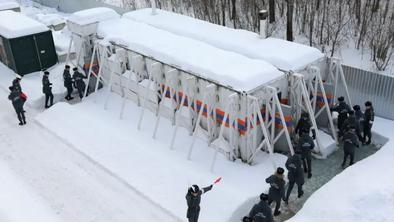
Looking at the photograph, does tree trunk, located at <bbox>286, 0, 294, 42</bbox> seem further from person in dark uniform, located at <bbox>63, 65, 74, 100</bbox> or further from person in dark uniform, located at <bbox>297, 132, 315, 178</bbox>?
person in dark uniform, located at <bbox>63, 65, 74, 100</bbox>

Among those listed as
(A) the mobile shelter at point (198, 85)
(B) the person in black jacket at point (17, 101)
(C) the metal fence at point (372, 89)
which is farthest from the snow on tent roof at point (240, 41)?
(B) the person in black jacket at point (17, 101)

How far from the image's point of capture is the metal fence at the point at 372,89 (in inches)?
441

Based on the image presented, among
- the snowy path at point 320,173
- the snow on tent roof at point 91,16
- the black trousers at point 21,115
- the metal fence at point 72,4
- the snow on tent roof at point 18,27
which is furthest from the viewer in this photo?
the metal fence at point 72,4

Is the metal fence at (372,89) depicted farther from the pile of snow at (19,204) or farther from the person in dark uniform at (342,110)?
the pile of snow at (19,204)

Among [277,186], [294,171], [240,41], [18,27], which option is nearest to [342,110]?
[294,171]

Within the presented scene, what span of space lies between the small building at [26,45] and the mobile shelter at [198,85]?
3037 millimetres

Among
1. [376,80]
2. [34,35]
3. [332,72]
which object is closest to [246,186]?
[332,72]

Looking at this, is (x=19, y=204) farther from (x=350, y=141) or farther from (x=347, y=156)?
(x=347, y=156)

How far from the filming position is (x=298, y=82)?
400 inches

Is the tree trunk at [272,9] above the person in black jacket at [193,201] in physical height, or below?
above

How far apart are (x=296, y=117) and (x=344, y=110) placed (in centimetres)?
119

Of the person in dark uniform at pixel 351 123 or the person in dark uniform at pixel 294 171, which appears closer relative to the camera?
the person in dark uniform at pixel 294 171

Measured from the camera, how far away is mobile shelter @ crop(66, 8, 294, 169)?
9734 mm

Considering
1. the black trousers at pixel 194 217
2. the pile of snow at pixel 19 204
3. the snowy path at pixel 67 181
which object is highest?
the black trousers at pixel 194 217
